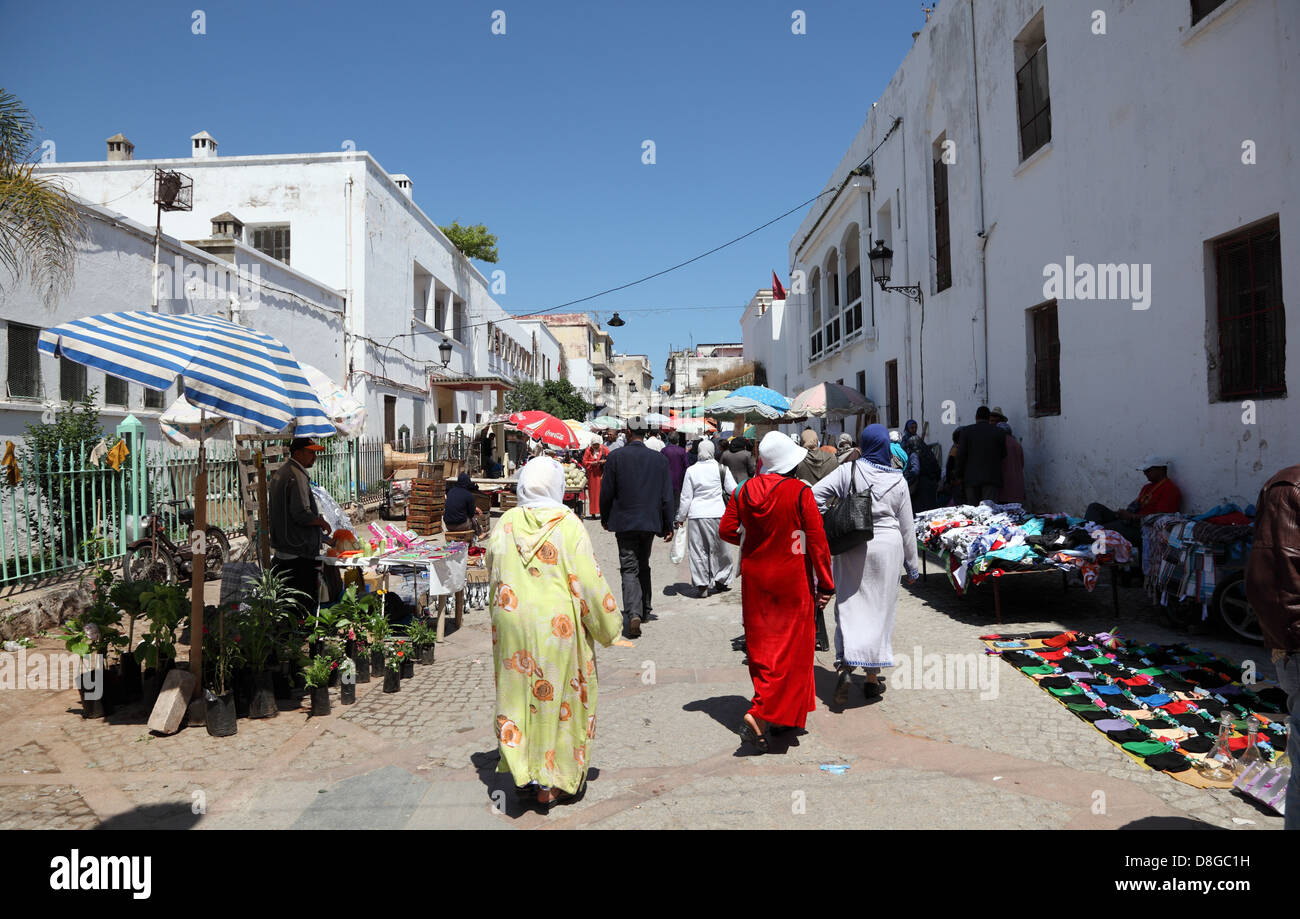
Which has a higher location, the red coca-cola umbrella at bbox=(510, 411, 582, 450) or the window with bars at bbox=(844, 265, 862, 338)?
the window with bars at bbox=(844, 265, 862, 338)

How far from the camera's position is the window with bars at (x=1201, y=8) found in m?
6.89

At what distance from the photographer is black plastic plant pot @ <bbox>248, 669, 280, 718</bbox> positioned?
513 cm

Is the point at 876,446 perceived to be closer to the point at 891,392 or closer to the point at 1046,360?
the point at 1046,360

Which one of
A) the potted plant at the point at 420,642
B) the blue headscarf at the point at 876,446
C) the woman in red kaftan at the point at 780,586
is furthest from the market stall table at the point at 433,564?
the blue headscarf at the point at 876,446

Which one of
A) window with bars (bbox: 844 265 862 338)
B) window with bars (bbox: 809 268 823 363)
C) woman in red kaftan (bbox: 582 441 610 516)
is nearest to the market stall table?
woman in red kaftan (bbox: 582 441 610 516)

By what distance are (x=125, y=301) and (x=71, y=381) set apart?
5.46ft

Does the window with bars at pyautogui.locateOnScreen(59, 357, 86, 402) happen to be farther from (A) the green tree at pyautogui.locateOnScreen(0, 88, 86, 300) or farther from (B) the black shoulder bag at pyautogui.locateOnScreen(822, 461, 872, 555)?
(B) the black shoulder bag at pyautogui.locateOnScreen(822, 461, 872, 555)

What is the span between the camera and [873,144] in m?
17.5

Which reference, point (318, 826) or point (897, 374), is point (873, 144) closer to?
point (897, 374)

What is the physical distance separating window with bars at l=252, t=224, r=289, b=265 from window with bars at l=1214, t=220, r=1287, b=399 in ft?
62.8

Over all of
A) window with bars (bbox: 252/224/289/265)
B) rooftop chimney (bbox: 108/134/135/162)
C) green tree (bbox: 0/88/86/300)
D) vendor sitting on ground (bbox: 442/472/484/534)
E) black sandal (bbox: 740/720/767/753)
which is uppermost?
rooftop chimney (bbox: 108/134/135/162)

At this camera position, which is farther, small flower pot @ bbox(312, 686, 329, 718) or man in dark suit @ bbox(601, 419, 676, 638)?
man in dark suit @ bbox(601, 419, 676, 638)

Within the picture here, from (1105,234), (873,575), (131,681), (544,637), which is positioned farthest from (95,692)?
(1105,234)

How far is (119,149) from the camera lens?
759 inches
